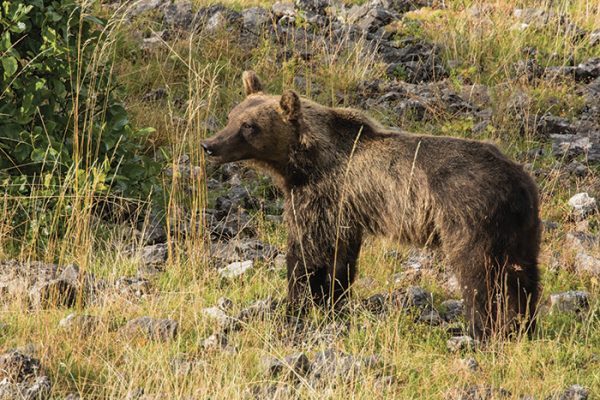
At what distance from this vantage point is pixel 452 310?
7895 mm

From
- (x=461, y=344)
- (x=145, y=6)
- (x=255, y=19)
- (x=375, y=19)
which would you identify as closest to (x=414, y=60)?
(x=375, y=19)

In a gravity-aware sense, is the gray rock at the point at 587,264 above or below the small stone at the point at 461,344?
below

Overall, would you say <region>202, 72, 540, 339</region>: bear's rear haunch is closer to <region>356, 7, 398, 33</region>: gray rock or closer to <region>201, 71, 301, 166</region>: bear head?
<region>201, 71, 301, 166</region>: bear head

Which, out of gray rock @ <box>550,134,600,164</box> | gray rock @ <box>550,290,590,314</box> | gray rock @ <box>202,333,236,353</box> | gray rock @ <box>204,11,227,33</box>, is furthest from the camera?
gray rock @ <box>204,11,227,33</box>

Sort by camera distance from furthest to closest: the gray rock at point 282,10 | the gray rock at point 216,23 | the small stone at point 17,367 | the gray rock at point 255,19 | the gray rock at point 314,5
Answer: the gray rock at point 314,5
the gray rock at point 282,10
the gray rock at point 255,19
the gray rock at point 216,23
the small stone at point 17,367

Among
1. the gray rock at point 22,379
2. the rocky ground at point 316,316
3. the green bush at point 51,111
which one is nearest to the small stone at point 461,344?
the rocky ground at point 316,316

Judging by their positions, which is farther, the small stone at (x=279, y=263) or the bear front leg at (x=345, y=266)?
the small stone at (x=279, y=263)

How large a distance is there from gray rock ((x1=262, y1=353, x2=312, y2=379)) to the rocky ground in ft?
0.04

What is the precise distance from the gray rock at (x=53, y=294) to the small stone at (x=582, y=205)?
447cm

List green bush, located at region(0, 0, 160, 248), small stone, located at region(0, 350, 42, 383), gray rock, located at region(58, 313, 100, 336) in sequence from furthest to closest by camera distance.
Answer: green bush, located at region(0, 0, 160, 248)
gray rock, located at region(58, 313, 100, 336)
small stone, located at region(0, 350, 42, 383)

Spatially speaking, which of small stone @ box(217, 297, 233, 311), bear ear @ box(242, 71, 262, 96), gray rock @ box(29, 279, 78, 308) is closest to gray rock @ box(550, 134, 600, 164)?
bear ear @ box(242, 71, 262, 96)

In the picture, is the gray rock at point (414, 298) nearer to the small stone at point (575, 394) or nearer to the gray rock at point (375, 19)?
the small stone at point (575, 394)

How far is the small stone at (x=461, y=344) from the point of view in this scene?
7.00 metres

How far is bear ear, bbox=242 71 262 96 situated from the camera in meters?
8.60
